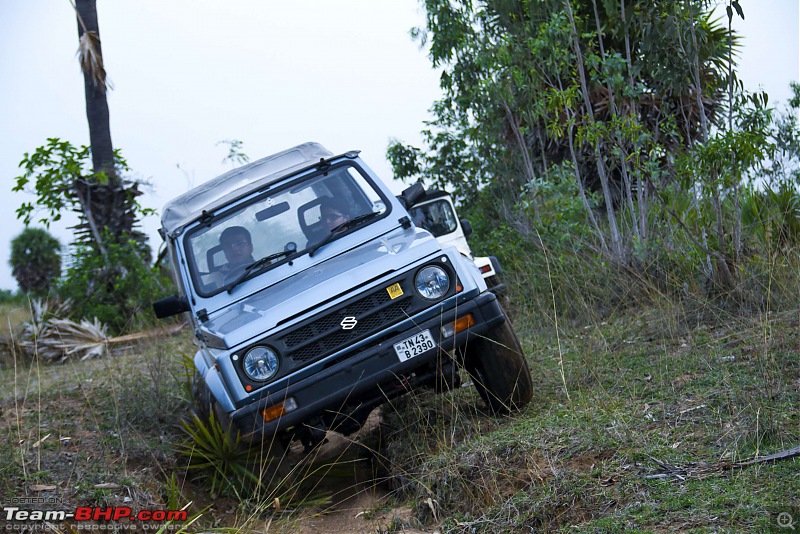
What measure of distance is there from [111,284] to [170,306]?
9.28 metres

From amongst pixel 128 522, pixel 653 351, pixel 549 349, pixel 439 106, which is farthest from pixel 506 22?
pixel 128 522

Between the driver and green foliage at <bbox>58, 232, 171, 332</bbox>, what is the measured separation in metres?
8.49

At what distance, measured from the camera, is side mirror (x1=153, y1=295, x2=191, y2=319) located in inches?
229

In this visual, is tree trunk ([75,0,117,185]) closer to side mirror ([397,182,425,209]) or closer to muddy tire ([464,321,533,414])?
side mirror ([397,182,425,209])

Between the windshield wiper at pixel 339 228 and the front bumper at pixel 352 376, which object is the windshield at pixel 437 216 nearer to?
the windshield wiper at pixel 339 228

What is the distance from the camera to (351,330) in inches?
191

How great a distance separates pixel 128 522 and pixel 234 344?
3.62 feet

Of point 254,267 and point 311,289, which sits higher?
point 254,267

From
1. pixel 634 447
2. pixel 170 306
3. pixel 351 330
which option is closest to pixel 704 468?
pixel 634 447

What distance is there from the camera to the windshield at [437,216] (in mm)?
8219

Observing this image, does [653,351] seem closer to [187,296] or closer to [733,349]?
[733,349]

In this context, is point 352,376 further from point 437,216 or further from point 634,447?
point 437,216

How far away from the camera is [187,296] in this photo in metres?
5.91

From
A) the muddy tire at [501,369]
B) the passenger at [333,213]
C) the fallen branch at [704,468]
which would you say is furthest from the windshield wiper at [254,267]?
the fallen branch at [704,468]
